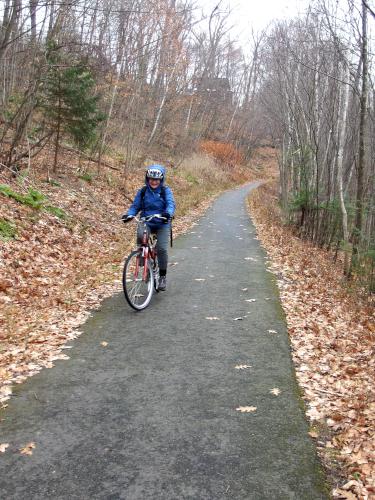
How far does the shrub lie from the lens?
4428 centimetres

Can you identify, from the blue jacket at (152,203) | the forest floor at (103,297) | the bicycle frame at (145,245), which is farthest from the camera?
the blue jacket at (152,203)

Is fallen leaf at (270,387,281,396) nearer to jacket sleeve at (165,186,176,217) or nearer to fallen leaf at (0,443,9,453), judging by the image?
fallen leaf at (0,443,9,453)

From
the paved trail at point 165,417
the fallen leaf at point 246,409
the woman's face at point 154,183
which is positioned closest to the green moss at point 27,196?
the woman's face at point 154,183

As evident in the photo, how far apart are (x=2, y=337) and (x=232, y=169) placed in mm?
42609

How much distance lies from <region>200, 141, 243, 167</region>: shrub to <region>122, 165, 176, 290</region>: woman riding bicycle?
35.8 m

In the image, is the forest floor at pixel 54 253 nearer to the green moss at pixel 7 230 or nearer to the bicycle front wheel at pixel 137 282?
the green moss at pixel 7 230

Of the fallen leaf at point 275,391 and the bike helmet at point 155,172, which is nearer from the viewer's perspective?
the fallen leaf at point 275,391

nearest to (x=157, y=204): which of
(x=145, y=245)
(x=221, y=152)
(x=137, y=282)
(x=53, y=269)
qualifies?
(x=145, y=245)

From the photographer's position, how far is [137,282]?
7438mm

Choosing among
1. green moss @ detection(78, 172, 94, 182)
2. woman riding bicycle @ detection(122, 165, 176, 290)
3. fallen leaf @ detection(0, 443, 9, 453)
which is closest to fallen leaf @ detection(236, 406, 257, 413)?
fallen leaf @ detection(0, 443, 9, 453)

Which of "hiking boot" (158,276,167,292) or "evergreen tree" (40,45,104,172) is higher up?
"evergreen tree" (40,45,104,172)

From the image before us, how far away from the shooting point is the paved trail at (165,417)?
3402 millimetres

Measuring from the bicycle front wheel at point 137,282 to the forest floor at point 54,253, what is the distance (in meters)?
0.79

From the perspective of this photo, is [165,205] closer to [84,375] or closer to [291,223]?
[84,375]
